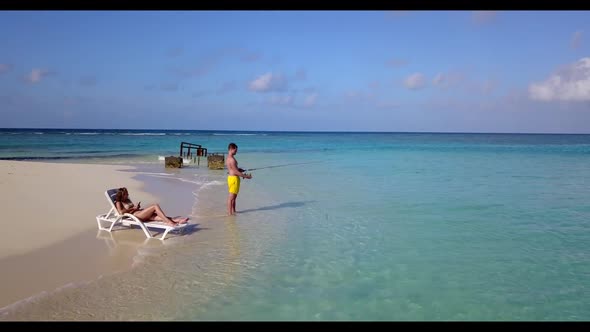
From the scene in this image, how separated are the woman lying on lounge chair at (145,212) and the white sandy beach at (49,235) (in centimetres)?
71

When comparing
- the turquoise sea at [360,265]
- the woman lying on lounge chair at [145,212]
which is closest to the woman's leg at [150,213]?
the woman lying on lounge chair at [145,212]

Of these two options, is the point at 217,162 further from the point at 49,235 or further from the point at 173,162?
the point at 49,235

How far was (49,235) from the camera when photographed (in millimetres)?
7957

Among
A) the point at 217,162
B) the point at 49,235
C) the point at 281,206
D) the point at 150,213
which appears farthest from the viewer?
the point at 217,162

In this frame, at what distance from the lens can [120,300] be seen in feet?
17.6

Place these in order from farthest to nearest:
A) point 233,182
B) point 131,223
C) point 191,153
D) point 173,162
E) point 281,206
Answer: point 191,153
point 173,162
point 281,206
point 233,182
point 131,223

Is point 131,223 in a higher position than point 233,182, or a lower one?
lower

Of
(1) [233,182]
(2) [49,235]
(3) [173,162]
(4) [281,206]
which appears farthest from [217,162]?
(2) [49,235]

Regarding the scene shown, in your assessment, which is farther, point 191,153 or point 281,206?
point 191,153

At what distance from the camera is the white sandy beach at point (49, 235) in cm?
596

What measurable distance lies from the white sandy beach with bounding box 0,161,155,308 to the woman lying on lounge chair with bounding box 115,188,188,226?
28.1 inches

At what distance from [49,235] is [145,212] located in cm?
169

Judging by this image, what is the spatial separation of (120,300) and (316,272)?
9.00ft

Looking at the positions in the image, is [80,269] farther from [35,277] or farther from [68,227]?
[68,227]
